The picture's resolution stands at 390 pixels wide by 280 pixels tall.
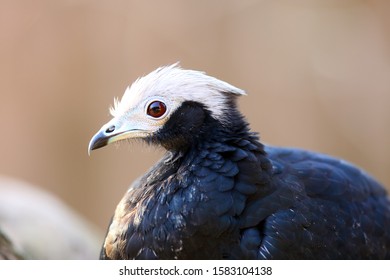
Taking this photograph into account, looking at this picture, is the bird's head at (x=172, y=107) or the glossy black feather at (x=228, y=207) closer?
the glossy black feather at (x=228, y=207)

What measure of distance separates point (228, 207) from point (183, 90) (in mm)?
939

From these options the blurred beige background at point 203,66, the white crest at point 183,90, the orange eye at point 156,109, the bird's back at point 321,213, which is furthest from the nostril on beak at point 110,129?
the blurred beige background at point 203,66

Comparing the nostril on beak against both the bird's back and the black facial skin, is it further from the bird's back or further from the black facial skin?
the bird's back

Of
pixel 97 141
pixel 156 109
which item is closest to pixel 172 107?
pixel 156 109

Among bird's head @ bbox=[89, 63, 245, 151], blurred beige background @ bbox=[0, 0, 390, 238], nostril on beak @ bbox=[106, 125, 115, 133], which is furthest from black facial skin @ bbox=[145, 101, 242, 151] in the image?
blurred beige background @ bbox=[0, 0, 390, 238]

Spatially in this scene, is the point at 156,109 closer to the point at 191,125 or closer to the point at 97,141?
the point at 191,125

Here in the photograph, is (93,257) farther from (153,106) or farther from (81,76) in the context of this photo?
(81,76)

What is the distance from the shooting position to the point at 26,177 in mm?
12430

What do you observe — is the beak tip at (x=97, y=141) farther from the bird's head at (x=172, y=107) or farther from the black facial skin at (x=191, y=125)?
the black facial skin at (x=191, y=125)

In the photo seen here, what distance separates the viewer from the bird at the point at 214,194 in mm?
4637

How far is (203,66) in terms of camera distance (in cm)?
1198

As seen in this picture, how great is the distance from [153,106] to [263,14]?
25.1 feet
